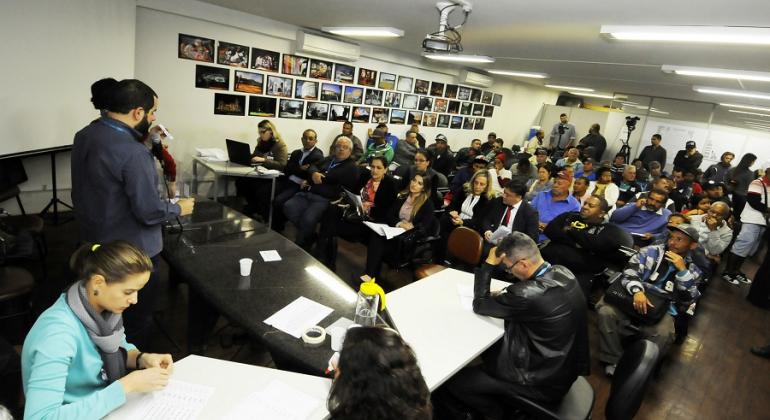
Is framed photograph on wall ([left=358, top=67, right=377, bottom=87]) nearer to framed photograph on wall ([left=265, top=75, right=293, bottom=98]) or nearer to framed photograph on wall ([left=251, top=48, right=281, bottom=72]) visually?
framed photograph on wall ([left=265, top=75, right=293, bottom=98])

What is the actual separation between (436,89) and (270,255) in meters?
7.50

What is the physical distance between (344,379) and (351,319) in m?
0.92

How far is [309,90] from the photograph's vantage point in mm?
6582

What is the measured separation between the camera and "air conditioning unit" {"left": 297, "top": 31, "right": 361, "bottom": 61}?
597 centimetres

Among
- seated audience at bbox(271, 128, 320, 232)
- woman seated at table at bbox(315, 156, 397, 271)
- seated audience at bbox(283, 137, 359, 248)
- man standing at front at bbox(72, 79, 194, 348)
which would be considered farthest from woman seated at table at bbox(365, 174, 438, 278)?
man standing at front at bbox(72, 79, 194, 348)

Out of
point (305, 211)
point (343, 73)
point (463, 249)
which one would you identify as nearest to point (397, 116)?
point (343, 73)

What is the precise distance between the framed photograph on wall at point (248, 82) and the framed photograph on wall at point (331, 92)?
45.2 inches

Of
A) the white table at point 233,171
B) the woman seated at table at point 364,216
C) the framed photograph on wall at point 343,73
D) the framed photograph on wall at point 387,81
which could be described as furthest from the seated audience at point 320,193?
the framed photograph on wall at point 387,81

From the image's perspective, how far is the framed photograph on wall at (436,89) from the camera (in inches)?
353

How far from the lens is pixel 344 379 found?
3.48 feet

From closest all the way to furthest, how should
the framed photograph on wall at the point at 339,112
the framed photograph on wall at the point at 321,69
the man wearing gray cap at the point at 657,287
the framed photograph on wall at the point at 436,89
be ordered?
the man wearing gray cap at the point at 657,287, the framed photograph on wall at the point at 321,69, the framed photograph on wall at the point at 339,112, the framed photograph on wall at the point at 436,89

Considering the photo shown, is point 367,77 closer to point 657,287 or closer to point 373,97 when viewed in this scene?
point 373,97

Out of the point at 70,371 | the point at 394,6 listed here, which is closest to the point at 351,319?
the point at 70,371

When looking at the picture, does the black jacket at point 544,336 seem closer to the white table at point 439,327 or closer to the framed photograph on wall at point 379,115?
the white table at point 439,327
